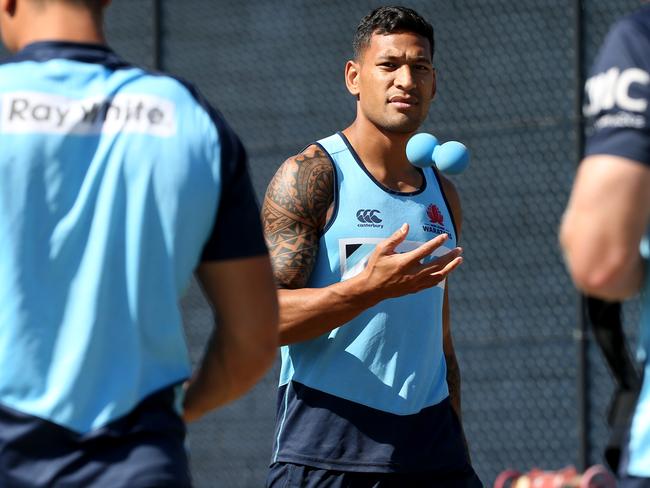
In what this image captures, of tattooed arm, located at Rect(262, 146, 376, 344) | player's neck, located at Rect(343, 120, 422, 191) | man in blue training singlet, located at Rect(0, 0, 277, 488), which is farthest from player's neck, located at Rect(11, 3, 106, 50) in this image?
player's neck, located at Rect(343, 120, 422, 191)

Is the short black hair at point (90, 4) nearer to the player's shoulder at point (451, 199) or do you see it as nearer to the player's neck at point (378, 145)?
the player's neck at point (378, 145)

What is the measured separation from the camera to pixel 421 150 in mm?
4434

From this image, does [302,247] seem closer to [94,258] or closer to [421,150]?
[421,150]

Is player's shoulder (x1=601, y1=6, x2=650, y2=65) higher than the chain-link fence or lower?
higher

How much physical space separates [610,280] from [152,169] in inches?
33.4

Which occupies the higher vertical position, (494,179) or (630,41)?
(630,41)

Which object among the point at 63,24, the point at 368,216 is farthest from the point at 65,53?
the point at 368,216

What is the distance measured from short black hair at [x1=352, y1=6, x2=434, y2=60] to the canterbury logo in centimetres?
72

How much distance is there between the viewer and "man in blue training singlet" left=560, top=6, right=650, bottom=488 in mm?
2291

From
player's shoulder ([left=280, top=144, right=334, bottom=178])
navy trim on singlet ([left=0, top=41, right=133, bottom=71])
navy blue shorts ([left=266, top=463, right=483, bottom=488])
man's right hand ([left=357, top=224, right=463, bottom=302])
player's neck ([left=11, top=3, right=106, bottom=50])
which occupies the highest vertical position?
player's neck ([left=11, top=3, right=106, bottom=50])

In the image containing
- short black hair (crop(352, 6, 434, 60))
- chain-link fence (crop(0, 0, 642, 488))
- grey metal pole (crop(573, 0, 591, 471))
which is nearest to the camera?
short black hair (crop(352, 6, 434, 60))

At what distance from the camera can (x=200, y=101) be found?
8.57 feet

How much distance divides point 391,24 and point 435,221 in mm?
731

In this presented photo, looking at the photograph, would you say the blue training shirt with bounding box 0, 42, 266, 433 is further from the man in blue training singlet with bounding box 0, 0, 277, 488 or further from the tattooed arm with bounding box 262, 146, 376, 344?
the tattooed arm with bounding box 262, 146, 376, 344
